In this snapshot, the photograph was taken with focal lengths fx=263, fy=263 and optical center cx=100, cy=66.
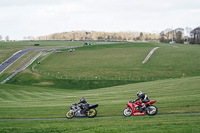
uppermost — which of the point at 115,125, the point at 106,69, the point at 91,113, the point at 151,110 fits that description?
the point at 151,110

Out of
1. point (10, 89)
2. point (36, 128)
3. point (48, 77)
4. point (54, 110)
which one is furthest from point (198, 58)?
point (36, 128)

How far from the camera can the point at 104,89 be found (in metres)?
49.8

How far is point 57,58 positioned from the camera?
104 metres

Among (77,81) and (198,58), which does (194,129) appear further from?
(198,58)

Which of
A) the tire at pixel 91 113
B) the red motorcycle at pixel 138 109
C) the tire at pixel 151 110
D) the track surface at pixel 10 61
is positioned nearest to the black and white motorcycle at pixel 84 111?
the tire at pixel 91 113

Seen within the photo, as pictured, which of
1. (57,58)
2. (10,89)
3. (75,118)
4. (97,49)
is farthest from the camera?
(97,49)

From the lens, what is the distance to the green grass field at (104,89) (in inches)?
752

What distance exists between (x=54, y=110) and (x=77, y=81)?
4091cm

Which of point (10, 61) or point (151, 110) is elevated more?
point (151, 110)

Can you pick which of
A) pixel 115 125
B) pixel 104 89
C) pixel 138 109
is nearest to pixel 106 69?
pixel 104 89

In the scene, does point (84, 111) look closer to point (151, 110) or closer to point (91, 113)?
point (91, 113)

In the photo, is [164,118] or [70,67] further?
[70,67]

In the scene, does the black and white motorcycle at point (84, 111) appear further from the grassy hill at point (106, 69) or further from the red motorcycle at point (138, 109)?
the grassy hill at point (106, 69)

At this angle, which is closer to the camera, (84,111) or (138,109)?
(138,109)
